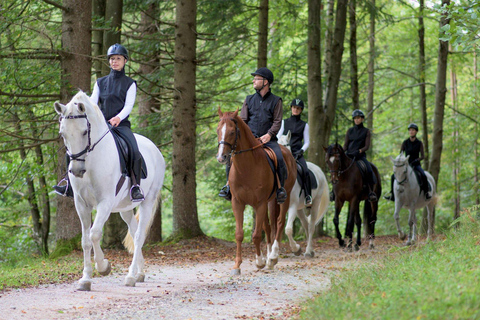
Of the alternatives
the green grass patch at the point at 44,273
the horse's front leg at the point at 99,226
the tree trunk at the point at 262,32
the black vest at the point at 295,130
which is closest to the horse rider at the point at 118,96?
the horse's front leg at the point at 99,226

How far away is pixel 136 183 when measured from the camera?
835 cm

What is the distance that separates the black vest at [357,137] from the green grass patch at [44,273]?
7.91 metres

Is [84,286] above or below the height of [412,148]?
below

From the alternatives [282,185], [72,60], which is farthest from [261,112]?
[72,60]

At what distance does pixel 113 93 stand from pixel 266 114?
9.59ft

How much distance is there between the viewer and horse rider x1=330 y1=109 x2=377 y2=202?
14922 mm

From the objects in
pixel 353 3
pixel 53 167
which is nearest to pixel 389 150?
pixel 353 3

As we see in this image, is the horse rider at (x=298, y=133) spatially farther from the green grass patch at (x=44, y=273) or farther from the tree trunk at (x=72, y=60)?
the green grass patch at (x=44, y=273)

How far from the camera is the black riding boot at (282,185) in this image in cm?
995

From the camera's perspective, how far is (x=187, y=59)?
14695 mm

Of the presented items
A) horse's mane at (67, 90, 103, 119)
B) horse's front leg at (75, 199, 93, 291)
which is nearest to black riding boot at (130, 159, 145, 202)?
horse's front leg at (75, 199, 93, 291)

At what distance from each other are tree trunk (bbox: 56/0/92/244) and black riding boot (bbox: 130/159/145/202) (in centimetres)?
407

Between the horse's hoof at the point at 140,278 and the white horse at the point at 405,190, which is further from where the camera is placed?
the white horse at the point at 405,190

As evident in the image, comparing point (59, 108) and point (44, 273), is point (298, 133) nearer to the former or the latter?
point (44, 273)
